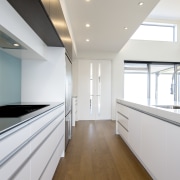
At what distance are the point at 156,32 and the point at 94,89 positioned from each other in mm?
3550

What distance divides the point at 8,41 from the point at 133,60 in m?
5.13

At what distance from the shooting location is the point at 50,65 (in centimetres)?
262

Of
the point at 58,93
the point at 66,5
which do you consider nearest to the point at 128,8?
the point at 66,5

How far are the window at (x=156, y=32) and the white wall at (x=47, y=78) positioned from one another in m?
4.39

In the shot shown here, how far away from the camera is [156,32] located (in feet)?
19.9

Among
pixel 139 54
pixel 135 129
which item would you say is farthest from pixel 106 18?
pixel 139 54

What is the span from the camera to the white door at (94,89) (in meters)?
5.62

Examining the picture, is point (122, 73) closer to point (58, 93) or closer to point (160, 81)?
point (160, 81)

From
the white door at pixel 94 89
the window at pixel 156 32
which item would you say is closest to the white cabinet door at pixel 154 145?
the white door at pixel 94 89

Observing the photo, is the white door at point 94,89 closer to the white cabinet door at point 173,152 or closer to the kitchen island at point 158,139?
the kitchen island at point 158,139

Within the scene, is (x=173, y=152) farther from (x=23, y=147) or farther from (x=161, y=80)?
(x=161, y=80)

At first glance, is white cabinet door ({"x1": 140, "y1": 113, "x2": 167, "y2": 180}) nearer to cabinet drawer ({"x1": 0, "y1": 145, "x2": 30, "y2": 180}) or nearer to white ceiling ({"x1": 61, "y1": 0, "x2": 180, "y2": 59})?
cabinet drawer ({"x1": 0, "y1": 145, "x2": 30, "y2": 180})

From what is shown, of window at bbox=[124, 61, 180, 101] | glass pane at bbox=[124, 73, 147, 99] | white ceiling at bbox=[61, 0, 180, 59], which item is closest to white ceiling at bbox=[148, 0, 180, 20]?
white ceiling at bbox=[61, 0, 180, 59]

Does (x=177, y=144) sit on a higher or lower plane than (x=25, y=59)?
lower
